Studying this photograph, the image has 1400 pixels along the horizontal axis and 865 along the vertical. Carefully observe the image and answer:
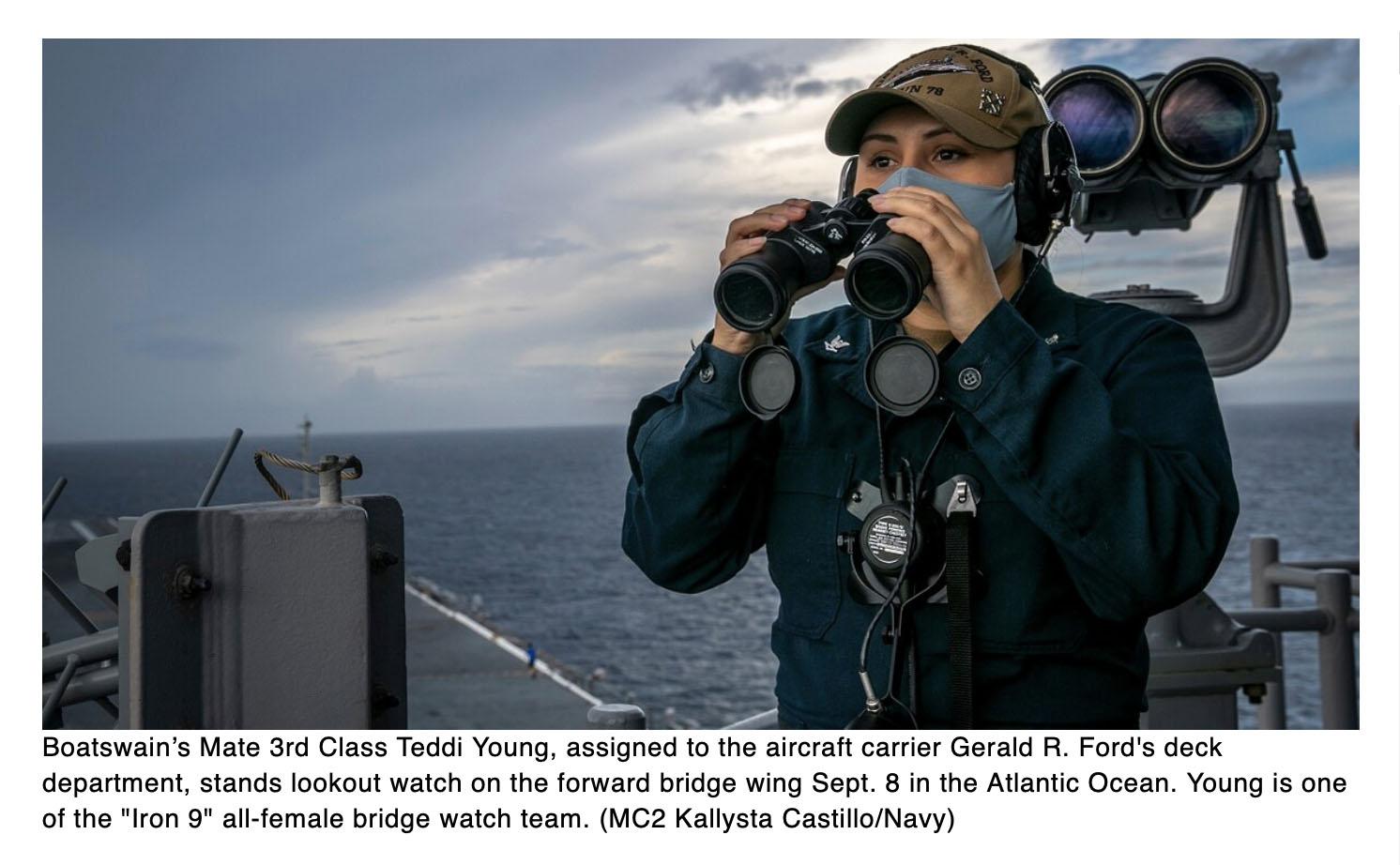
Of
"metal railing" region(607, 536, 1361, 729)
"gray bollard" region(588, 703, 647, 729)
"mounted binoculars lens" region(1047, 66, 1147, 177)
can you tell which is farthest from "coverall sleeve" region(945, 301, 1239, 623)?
"metal railing" region(607, 536, 1361, 729)

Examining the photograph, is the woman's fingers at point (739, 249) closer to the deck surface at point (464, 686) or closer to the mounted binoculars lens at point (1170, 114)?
the mounted binoculars lens at point (1170, 114)

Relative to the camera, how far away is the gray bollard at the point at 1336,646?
4.48 metres

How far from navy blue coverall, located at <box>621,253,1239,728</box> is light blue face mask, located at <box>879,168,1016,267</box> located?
0.45 ft

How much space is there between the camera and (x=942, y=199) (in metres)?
1.91

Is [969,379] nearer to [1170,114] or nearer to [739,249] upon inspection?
[739,249]

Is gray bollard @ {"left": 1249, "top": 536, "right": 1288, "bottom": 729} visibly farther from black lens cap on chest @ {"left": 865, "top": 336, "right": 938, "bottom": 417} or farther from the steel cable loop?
the steel cable loop

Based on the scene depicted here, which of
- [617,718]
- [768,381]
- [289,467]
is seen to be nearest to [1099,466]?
[768,381]

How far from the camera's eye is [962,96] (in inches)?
82.4

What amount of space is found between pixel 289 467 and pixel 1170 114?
2.66m

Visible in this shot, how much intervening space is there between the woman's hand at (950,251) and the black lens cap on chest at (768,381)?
0.27 m

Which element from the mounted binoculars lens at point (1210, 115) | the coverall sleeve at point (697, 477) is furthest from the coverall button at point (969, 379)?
the mounted binoculars lens at point (1210, 115)
